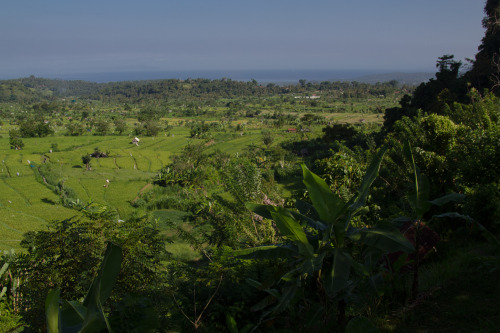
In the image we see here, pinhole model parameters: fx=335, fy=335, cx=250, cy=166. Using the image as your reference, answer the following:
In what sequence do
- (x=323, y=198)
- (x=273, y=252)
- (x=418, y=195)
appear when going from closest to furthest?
(x=323, y=198) → (x=273, y=252) → (x=418, y=195)

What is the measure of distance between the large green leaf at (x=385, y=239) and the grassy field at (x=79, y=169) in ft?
28.2

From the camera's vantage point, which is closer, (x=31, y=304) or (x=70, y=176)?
(x=31, y=304)

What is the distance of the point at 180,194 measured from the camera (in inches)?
935

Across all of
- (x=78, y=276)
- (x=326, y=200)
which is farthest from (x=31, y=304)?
(x=326, y=200)

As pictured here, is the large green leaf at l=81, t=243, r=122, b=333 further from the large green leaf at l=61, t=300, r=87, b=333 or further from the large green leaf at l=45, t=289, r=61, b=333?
the large green leaf at l=61, t=300, r=87, b=333

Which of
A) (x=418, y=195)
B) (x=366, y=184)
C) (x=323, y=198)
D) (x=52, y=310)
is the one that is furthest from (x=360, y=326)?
(x=52, y=310)

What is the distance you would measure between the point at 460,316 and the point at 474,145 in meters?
3.66

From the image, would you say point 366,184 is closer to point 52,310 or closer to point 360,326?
point 360,326

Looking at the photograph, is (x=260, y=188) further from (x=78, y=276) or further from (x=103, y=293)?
(x=103, y=293)

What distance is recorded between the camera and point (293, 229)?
2.23 metres

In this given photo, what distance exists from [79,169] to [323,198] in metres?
32.5

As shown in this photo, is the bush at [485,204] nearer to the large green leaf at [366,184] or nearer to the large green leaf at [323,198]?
the large green leaf at [366,184]

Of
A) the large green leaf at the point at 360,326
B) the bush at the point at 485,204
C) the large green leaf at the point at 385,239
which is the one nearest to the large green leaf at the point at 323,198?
the large green leaf at the point at 385,239

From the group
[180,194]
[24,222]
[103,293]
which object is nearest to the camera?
[103,293]
